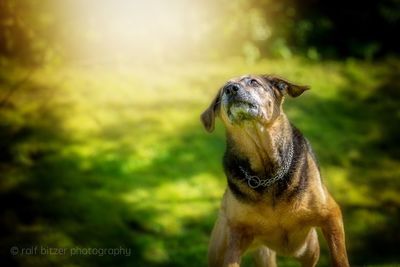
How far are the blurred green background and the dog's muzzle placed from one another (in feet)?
10.8

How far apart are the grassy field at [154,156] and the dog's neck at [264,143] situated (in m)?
2.84

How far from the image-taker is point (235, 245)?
188 inches

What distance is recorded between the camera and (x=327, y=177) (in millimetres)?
9086

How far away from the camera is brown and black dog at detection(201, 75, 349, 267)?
470 centimetres

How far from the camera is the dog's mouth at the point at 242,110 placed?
443 centimetres

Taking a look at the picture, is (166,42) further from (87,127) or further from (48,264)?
(48,264)

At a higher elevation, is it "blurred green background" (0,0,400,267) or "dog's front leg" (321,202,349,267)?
"blurred green background" (0,0,400,267)

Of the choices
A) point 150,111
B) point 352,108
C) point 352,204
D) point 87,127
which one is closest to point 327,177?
point 352,204

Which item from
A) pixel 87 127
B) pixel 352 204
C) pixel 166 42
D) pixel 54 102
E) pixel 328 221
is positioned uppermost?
pixel 166 42

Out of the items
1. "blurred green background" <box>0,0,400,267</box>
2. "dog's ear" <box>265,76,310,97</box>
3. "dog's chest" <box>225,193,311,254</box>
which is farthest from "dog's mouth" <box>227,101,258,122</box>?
"blurred green background" <box>0,0,400,267</box>

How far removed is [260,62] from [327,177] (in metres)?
3.93

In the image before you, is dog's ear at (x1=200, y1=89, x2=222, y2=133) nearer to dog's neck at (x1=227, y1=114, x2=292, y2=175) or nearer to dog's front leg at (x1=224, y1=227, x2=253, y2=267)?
dog's neck at (x1=227, y1=114, x2=292, y2=175)

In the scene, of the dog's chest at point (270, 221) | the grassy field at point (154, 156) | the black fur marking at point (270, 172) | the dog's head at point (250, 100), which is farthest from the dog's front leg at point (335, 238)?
the grassy field at point (154, 156)

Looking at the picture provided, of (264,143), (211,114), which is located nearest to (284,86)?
(264,143)
